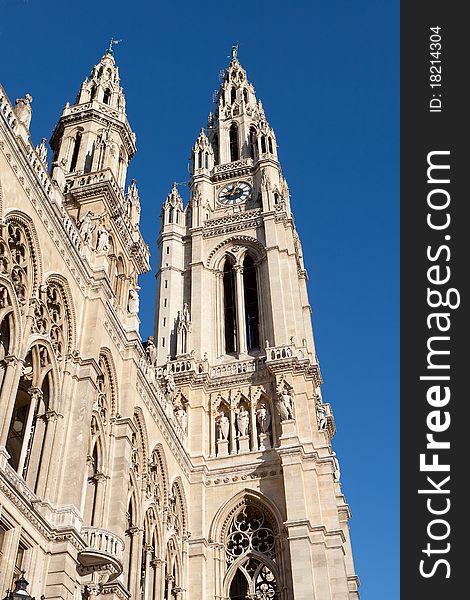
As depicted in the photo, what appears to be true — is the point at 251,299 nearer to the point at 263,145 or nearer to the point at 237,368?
the point at 237,368

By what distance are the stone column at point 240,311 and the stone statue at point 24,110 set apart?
60.0ft

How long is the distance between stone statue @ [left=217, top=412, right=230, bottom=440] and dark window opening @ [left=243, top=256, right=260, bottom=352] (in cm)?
550

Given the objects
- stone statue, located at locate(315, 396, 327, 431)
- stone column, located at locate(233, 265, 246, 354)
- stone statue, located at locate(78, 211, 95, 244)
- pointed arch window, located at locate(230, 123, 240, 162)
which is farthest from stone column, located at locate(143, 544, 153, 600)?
pointed arch window, located at locate(230, 123, 240, 162)

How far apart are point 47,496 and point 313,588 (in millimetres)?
12683

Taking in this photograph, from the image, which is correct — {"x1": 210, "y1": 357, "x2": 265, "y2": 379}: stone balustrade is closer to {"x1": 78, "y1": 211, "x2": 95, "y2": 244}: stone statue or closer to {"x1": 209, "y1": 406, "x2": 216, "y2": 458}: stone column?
{"x1": 209, "y1": 406, "x2": 216, "y2": 458}: stone column

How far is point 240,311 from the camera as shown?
37562mm

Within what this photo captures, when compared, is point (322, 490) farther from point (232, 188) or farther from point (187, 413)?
point (232, 188)

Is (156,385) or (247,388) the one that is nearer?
(156,385)

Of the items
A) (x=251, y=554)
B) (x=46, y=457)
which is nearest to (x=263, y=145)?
(x=251, y=554)

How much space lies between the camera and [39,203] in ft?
63.8

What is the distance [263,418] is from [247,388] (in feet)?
5.80

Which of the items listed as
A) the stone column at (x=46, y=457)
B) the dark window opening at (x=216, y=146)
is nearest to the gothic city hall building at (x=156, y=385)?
the stone column at (x=46, y=457)

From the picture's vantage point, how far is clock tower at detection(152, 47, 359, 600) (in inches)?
1123

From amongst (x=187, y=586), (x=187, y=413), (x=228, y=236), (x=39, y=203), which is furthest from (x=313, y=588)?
(x=228, y=236)
